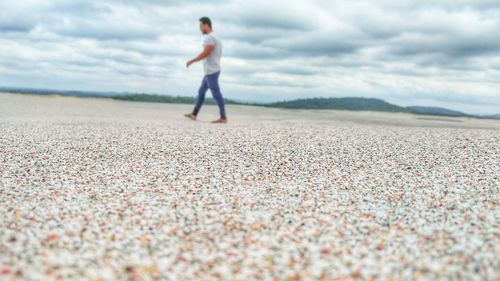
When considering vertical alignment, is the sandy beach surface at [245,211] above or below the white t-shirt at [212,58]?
below

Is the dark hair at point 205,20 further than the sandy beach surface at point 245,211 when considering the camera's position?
Yes

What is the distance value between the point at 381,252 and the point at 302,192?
1852mm

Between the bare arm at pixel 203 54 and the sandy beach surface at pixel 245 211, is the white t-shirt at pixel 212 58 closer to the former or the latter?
the bare arm at pixel 203 54

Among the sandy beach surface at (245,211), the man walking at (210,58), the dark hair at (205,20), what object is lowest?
the sandy beach surface at (245,211)

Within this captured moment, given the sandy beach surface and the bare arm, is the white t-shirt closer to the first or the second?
the bare arm

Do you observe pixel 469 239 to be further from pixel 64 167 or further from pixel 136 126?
pixel 136 126

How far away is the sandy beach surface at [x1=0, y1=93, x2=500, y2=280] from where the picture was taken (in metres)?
3.22

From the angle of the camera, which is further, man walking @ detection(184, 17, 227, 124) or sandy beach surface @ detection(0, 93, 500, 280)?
man walking @ detection(184, 17, 227, 124)

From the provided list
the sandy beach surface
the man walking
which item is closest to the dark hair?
the man walking

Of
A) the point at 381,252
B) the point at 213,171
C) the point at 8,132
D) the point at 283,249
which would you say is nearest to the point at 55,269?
the point at 283,249

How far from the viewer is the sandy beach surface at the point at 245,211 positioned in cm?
322

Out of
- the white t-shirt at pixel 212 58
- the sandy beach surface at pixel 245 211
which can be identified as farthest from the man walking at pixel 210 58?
the sandy beach surface at pixel 245 211

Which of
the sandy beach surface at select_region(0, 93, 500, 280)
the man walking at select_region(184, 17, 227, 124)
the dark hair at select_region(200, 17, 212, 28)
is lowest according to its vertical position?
the sandy beach surface at select_region(0, 93, 500, 280)

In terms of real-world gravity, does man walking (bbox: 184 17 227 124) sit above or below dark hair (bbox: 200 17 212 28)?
below
